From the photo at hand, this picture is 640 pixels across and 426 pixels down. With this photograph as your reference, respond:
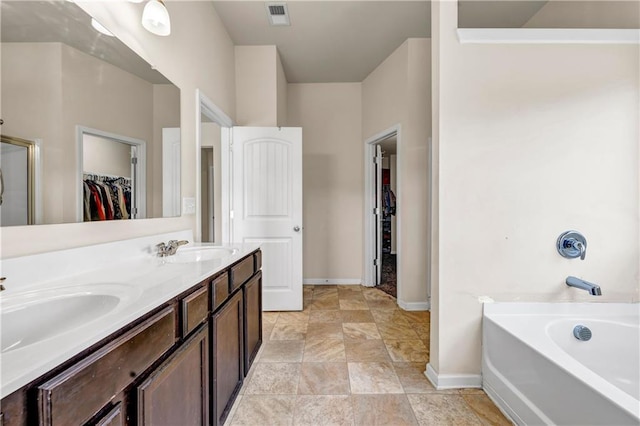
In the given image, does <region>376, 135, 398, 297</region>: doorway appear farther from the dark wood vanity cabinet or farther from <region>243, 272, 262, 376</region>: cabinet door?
the dark wood vanity cabinet

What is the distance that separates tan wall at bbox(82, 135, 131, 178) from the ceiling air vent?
72.5 inches

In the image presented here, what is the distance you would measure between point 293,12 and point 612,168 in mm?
2625

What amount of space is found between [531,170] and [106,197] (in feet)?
7.54

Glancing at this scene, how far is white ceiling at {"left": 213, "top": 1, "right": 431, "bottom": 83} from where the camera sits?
247 centimetres

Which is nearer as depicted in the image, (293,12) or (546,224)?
(546,224)

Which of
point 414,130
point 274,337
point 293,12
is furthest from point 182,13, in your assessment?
point 274,337

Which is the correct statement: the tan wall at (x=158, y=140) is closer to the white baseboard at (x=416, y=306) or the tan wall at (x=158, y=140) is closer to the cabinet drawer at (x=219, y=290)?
the cabinet drawer at (x=219, y=290)

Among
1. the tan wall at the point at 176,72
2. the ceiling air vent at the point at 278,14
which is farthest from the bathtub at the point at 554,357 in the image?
the ceiling air vent at the point at 278,14

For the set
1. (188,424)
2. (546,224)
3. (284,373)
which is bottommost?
(284,373)

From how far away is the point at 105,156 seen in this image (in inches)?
51.1

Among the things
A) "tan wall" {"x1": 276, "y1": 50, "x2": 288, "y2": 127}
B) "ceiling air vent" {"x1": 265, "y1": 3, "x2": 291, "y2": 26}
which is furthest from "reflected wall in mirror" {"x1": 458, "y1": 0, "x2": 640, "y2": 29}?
"tan wall" {"x1": 276, "y1": 50, "x2": 288, "y2": 127}

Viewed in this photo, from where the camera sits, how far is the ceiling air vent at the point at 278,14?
8.01 ft

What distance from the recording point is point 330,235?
3924 millimetres

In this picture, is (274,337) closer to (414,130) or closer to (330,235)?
(330,235)
